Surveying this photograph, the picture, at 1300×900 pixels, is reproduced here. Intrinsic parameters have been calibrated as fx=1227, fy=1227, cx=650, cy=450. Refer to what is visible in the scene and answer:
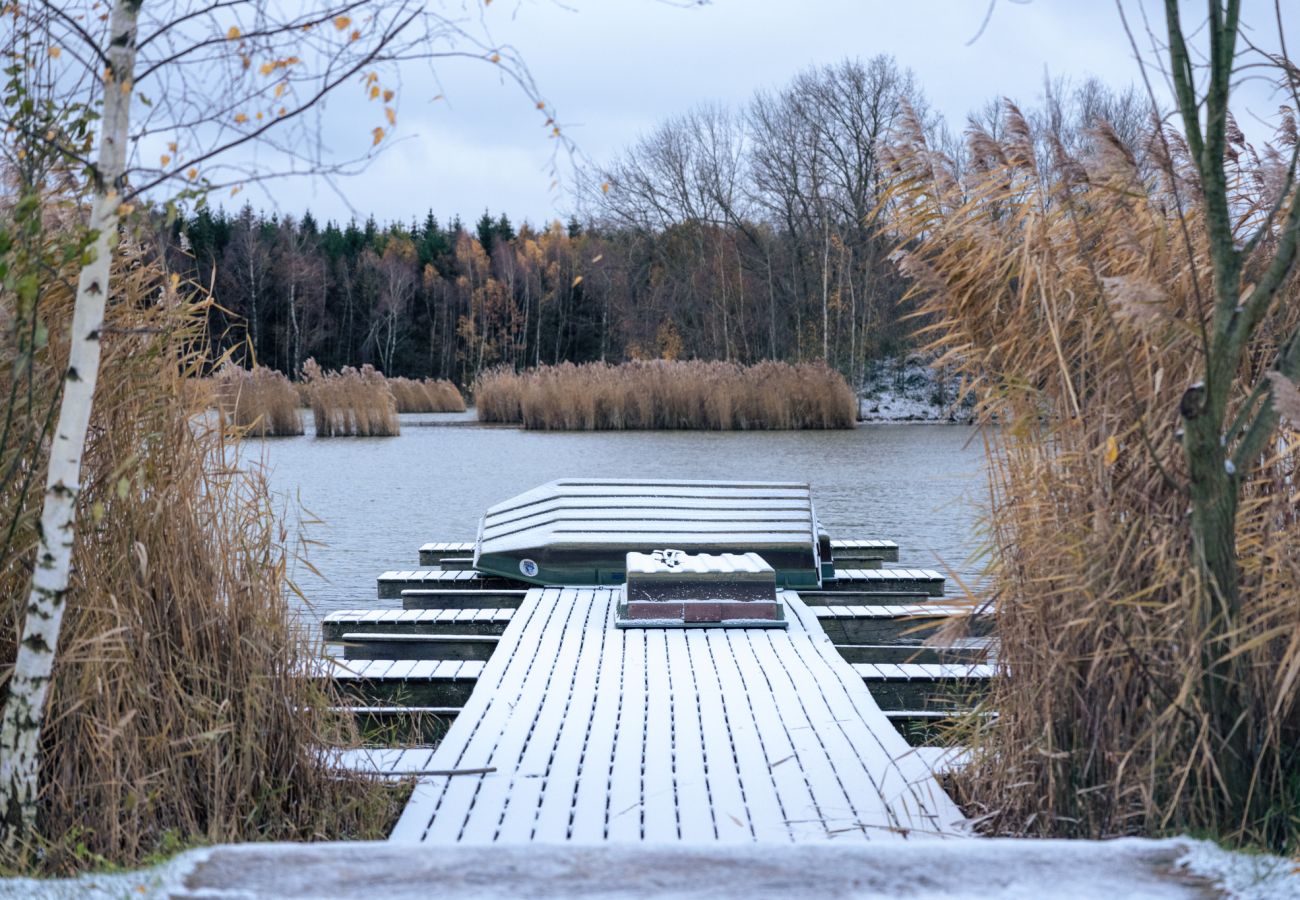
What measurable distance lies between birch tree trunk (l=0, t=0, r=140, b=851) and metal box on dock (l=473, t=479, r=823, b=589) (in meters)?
4.54

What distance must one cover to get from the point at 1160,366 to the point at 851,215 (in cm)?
3352

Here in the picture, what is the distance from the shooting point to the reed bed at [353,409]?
22.6 metres

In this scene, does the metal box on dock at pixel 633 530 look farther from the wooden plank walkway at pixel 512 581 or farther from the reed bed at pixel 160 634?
the reed bed at pixel 160 634

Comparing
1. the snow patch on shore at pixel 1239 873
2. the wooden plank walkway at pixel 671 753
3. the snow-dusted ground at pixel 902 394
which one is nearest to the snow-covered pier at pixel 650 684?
the wooden plank walkway at pixel 671 753

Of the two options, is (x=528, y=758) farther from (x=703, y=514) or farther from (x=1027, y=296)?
(x=703, y=514)

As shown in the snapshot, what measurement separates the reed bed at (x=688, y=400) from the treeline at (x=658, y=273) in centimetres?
320

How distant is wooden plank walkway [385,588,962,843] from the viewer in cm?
326

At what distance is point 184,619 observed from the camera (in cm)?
299

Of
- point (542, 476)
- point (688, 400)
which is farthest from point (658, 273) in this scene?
point (542, 476)

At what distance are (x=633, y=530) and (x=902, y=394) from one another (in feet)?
91.3

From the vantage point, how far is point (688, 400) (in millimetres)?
23609

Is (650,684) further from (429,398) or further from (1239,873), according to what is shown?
(429,398)

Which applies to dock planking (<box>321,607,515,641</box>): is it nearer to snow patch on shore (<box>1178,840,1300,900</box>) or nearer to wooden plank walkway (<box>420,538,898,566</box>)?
wooden plank walkway (<box>420,538,898,566</box>)

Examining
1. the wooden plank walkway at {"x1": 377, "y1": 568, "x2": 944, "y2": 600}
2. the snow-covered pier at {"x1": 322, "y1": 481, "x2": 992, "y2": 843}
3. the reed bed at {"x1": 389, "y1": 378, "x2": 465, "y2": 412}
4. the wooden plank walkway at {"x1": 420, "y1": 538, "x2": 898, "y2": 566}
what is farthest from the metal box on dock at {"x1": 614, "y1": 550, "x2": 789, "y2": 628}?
the reed bed at {"x1": 389, "y1": 378, "x2": 465, "y2": 412}
